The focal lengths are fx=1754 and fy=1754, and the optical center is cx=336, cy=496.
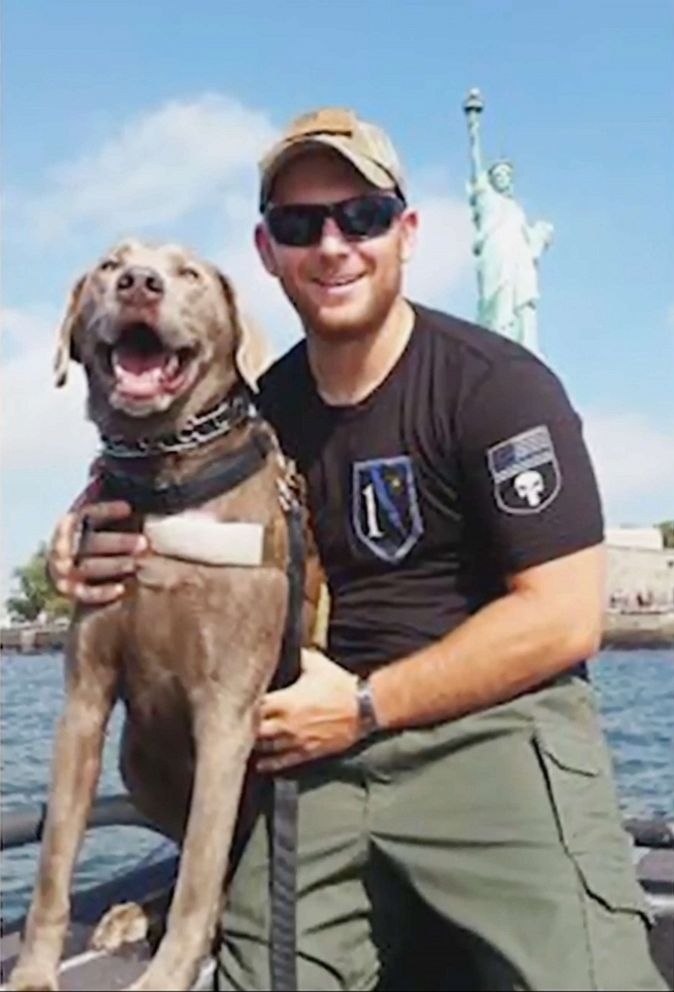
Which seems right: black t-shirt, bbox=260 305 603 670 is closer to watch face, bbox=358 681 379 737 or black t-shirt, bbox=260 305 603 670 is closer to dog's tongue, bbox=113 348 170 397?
watch face, bbox=358 681 379 737

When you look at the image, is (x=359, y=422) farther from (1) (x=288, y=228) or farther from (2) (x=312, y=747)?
(2) (x=312, y=747)

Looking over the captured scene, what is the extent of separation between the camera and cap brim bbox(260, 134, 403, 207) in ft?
11.0

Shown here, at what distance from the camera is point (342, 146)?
3352 millimetres

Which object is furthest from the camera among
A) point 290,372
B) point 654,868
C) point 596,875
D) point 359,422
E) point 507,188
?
point 507,188

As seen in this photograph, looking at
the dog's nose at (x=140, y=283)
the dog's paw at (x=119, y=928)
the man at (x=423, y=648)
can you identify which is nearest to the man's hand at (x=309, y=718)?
the man at (x=423, y=648)

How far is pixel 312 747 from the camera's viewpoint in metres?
3.26

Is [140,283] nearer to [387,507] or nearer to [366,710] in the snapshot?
[387,507]

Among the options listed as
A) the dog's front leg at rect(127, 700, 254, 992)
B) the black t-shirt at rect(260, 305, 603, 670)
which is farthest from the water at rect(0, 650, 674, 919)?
the black t-shirt at rect(260, 305, 603, 670)

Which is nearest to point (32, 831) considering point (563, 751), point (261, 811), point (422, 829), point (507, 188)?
point (261, 811)

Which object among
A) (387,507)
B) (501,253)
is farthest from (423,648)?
(501,253)

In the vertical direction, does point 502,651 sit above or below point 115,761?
above

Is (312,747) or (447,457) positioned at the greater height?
(447,457)

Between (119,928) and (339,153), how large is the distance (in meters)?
1.55

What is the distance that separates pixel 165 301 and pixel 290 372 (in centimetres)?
51
